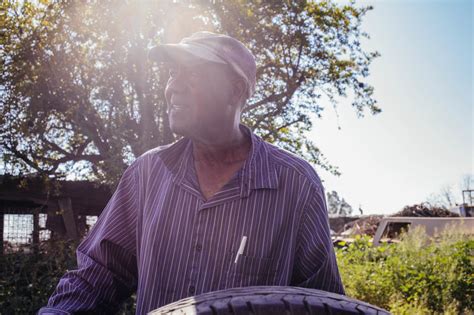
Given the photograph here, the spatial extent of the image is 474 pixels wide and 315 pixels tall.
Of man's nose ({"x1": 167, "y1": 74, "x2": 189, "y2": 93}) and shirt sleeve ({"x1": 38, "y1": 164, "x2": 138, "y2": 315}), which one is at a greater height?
man's nose ({"x1": 167, "y1": 74, "x2": 189, "y2": 93})

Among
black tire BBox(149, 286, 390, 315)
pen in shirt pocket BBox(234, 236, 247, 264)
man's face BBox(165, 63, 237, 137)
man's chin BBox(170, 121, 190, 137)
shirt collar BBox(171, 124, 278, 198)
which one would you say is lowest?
black tire BBox(149, 286, 390, 315)

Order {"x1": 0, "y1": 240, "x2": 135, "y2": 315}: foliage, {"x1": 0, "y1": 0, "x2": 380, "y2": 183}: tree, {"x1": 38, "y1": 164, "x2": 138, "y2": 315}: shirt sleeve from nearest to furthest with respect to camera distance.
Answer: {"x1": 38, "y1": 164, "x2": 138, "y2": 315}: shirt sleeve
{"x1": 0, "y1": 240, "x2": 135, "y2": 315}: foliage
{"x1": 0, "y1": 0, "x2": 380, "y2": 183}: tree

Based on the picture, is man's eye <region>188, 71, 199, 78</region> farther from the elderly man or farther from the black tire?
the black tire

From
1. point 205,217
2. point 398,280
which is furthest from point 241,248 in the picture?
point 398,280

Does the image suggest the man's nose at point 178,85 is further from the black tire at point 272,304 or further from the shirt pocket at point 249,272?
the black tire at point 272,304

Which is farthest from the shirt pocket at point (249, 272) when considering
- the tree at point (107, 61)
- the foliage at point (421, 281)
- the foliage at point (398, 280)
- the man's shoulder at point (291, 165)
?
the tree at point (107, 61)

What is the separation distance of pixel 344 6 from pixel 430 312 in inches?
373

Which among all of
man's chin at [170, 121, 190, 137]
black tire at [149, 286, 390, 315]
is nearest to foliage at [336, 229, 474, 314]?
man's chin at [170, 121, 190, 137]

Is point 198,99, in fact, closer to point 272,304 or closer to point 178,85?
point 178,85

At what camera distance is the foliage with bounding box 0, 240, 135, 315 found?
6113 mm

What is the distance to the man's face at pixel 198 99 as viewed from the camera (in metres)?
1.85

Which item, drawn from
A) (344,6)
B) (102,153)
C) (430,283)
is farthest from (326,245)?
(344,6)

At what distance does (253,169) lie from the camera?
73.6 inches

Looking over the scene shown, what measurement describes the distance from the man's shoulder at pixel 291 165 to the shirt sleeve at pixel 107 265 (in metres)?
0.59
